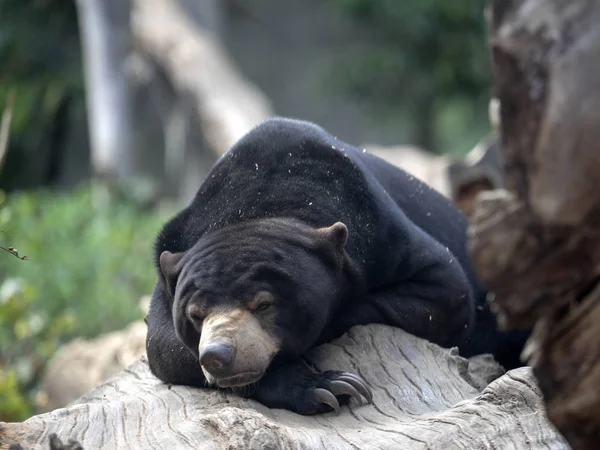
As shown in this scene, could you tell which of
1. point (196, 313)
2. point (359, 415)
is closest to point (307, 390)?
point (359, 415)

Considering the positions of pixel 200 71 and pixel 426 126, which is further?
pixel 426 126

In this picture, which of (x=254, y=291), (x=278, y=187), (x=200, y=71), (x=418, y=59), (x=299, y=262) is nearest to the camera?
(x=254, y=291)

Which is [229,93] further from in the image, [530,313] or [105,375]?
[530,313]

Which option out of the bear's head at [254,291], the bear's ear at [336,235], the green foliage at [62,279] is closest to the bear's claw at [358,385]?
the bear's head at [254,291]

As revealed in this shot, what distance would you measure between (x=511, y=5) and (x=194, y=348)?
86.1 inches

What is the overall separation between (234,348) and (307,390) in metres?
0.31

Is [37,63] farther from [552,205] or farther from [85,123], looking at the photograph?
[552,205]

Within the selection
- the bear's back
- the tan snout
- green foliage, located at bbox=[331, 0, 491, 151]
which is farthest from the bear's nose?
green foliage, located at bbox=[331, 0, 491, 151]

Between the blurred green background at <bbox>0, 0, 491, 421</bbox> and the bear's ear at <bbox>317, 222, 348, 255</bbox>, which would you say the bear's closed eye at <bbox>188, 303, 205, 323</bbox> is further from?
the blurred green background at <bbox>0, 0, 491, 421</bbox>

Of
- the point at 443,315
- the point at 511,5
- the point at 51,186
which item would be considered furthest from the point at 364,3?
the point at 511,5

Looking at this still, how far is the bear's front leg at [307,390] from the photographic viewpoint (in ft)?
11.1

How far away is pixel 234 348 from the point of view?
3354mm

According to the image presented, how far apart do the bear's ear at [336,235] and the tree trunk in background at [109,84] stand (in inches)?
379

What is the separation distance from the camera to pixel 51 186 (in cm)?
1808
